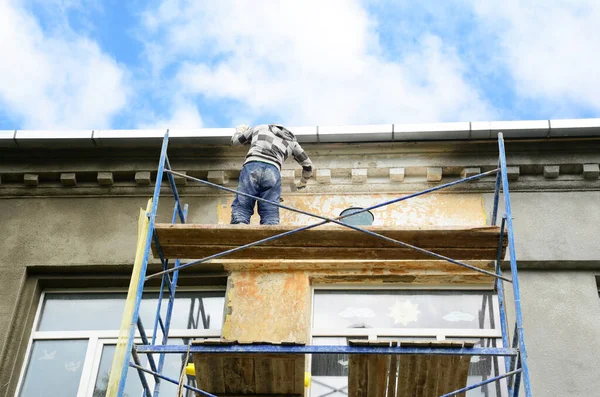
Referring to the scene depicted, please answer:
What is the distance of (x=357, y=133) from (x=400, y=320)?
234 centimetres

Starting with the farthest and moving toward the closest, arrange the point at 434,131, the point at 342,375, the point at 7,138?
the point at 7,138
the point at 434,131
the point at 342,375

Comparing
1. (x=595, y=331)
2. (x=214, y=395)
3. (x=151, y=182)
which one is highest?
(x=151, y=182)

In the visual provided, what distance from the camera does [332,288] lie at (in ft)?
34.6

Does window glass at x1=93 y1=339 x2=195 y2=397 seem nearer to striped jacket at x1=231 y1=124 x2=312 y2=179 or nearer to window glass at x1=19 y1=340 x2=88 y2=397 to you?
window glass at x1=19 y1=340 x2=88 y2=397

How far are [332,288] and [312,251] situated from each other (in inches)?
45.7

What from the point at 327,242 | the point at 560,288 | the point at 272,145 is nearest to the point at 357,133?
the point at 272,145

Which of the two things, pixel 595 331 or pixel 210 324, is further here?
pixel 210 324

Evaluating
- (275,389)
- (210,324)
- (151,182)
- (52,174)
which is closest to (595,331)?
(275,389)

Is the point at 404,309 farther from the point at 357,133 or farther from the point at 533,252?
the point at 357,133

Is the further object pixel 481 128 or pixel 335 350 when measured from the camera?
pixel 481 128

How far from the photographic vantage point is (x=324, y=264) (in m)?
10.4

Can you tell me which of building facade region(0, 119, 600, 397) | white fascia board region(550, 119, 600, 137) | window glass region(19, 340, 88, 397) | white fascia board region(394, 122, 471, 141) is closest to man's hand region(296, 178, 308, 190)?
building facade region(0, 119, 600, 397)

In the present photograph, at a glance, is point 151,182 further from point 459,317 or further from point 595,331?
point 595,331

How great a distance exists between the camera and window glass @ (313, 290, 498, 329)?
1019cm
